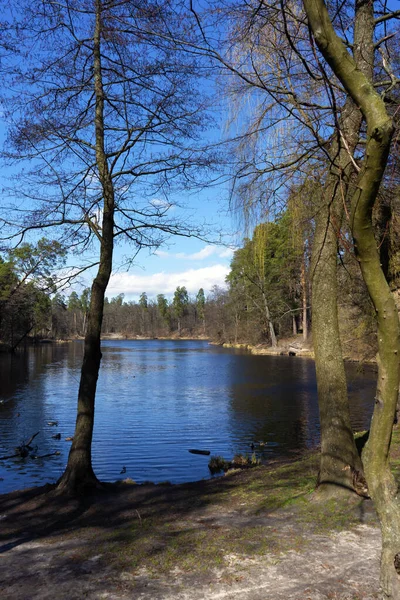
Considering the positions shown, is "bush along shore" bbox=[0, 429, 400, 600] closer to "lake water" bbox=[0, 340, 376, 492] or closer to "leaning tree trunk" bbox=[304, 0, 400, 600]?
"leaning tree trunk" bbox=[304, 0, 400, 600]

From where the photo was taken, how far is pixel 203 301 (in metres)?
142

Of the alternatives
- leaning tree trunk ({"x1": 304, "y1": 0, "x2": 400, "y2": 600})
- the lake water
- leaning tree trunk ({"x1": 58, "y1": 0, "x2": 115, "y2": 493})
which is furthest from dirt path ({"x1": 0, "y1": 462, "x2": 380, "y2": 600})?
the lake water

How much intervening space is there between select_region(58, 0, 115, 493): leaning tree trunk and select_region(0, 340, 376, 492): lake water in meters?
4.21

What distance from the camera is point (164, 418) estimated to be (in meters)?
20.0

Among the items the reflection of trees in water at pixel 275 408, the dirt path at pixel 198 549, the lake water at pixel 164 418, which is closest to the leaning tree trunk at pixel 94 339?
the dirt path at pixel 198 549

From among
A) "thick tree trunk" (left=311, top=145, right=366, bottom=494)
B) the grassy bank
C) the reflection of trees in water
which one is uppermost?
"thick tree trunk" (left=311, top=145, right=366, bottom=494)

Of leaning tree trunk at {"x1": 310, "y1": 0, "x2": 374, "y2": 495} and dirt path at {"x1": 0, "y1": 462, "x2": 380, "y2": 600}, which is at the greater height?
leaning tree trunk at {"x1": 310, "y1": 0, "x2": 374, "y2": 495}

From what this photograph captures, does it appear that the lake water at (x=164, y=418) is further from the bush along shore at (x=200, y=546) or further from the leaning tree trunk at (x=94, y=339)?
the bush along shore at (x=200, y=546)

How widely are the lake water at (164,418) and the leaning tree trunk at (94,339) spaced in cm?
421

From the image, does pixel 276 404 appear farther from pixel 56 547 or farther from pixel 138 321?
pixel 138 321

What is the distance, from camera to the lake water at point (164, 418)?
13.3 metres

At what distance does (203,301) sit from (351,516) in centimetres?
13708

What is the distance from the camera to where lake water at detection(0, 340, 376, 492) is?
1330 cm

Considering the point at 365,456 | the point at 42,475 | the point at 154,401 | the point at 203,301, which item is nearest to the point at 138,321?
the point at 203,301
